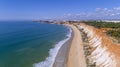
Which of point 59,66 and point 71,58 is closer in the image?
point 59,66

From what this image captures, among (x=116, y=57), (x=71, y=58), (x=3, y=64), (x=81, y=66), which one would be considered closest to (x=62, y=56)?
(x=71, y=58)

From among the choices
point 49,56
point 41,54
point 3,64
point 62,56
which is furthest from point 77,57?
point 3,64

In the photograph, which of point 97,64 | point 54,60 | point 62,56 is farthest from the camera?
point 62,56

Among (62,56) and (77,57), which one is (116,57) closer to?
(77,57)

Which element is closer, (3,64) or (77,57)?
(3,64)

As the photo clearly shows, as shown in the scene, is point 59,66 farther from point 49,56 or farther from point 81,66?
point 49,56

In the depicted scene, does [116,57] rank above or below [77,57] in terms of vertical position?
above

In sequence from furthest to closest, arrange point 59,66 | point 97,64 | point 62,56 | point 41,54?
point 41,54 < point 62,56 < point 59,66 < point 97,64

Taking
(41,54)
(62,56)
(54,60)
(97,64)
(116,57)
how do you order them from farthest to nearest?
(41,54), (62,56), (54,60), (97,64), (116,57)

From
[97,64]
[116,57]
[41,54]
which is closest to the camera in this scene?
[116,57]
